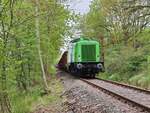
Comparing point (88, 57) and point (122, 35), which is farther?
point (122, 35)

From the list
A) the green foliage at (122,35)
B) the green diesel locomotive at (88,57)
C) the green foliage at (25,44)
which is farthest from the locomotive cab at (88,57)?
the green foliage at (25,44)

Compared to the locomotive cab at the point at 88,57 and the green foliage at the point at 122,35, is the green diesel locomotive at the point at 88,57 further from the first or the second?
the green foliage at the point at 122,35

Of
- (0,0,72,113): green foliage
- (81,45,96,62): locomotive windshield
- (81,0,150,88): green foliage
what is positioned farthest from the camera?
(81,45,96,62): locomotive windshield

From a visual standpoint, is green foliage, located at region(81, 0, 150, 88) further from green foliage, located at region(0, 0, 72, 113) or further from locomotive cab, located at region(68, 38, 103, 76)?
green foliage, located at region(0, 0, 72, 113)

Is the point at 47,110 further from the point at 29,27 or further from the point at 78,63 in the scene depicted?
the point at 78,63

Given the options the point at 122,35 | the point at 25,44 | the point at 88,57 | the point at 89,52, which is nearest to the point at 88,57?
the point at 88,57

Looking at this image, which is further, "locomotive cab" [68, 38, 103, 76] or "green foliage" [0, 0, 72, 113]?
"locomotive cab" [68, 38, 103, 76]

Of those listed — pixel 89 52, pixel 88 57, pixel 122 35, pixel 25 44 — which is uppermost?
pixel 122 35

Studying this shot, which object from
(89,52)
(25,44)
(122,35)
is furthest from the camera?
(122,35)

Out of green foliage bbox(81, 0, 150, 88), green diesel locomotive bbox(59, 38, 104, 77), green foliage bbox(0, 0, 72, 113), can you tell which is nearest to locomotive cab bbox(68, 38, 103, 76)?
green diesel locomotive bbox(59, 38, 104, 77)

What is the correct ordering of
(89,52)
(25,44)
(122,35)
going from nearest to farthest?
1. (25,44)
2. (89,52)
3. (122,35)

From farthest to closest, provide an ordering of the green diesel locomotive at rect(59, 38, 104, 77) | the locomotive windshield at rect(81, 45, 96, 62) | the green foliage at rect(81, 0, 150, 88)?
the locomotive windshield at rect(81, 45, 96, 62), the green diesel locomotive at rect(59, 38, 104, 77), the green foliage at rect(81, 0, 150, 88)

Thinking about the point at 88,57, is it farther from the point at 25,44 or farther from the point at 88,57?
the point at 25,44

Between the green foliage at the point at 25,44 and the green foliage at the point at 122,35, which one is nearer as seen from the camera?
the green foliage at the point at 25,44
